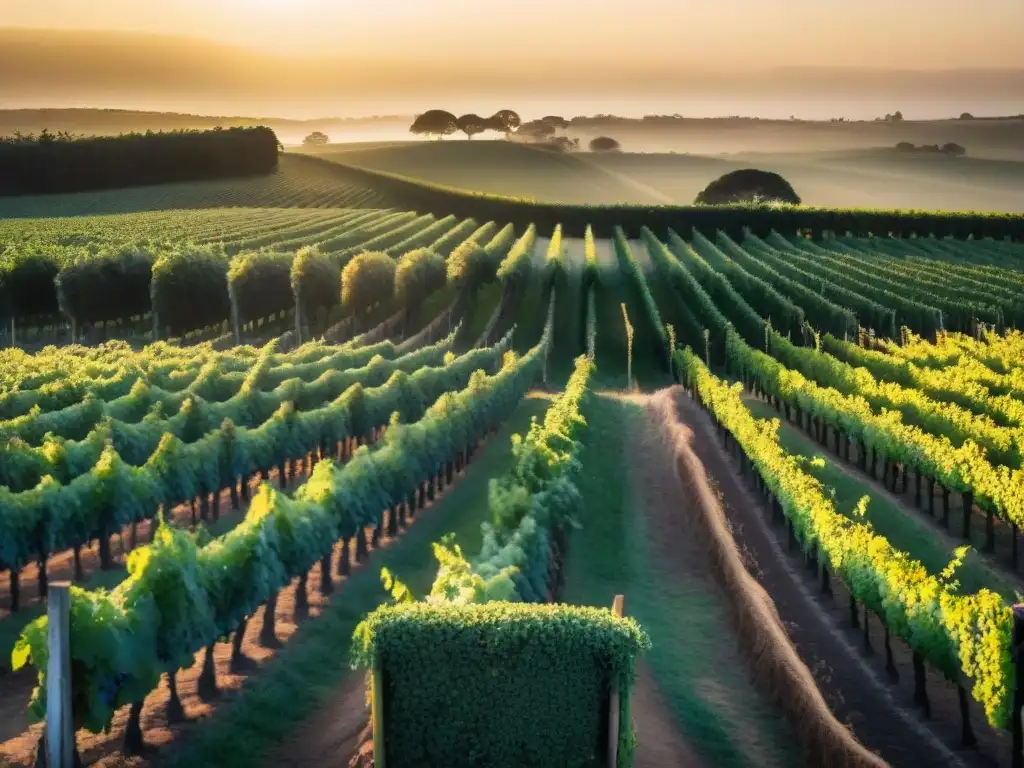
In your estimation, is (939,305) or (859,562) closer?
(859,562)

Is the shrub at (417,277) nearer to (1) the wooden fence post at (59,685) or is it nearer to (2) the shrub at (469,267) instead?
(2) the shrub at (469,267)

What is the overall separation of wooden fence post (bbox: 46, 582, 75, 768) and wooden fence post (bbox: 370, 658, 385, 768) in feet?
14.9

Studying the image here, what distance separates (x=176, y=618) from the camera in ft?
63.3

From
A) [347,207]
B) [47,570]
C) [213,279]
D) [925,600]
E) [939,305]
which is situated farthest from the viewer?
[347,207]

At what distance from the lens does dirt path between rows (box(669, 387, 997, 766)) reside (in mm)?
20344

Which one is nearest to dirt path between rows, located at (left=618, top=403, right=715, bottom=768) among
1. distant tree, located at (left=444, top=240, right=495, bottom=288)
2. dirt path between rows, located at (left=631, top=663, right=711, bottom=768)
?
dirt path between rows, located at (left=631, top=663, right=711, bottom=768)

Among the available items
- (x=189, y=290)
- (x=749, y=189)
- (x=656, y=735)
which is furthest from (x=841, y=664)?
(x=749, y=189)

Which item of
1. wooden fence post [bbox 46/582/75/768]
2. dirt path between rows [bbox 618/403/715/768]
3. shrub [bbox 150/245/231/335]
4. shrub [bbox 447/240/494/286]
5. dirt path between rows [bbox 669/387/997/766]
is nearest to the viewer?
wooden fence post [bbox 46/582/75/768]

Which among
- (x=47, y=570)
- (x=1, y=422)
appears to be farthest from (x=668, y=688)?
(x=1, y=422)

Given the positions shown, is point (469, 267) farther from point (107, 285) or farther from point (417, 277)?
point (107, 285)

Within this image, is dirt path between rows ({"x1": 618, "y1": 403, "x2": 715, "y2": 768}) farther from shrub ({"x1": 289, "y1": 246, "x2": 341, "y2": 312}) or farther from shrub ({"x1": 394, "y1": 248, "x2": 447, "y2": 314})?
shrub ({"x1": 289, "y1": 246, "x2": 341, "y2": 312})

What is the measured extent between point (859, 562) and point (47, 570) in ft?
61.2

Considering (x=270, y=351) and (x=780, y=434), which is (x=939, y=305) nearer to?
(x=780, y=434)

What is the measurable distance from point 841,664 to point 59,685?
1505cm
